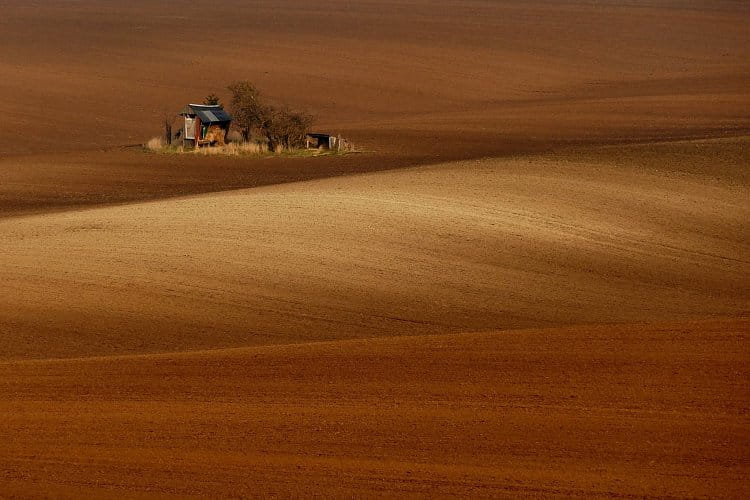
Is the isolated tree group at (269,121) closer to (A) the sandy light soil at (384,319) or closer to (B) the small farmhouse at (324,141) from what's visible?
(B) the small farmhouse at (324,141)

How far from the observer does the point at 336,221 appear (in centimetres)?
1861

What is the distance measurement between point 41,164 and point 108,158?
193 centimetres

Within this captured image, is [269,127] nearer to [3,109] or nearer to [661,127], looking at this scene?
[661,127]

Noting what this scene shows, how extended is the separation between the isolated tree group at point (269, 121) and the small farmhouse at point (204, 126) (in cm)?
52

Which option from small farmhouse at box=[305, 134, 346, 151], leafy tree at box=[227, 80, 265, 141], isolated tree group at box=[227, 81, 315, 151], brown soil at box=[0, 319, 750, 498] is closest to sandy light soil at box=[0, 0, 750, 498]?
brown soil at box=[0, 319, 750, 498]

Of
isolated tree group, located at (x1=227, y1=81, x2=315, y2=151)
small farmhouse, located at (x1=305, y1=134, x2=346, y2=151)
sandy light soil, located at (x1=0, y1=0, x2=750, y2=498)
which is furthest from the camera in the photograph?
isolated tree group, located at (x1=227, y1=81, x2=315, y2=151)

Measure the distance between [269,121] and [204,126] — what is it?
6.28ft

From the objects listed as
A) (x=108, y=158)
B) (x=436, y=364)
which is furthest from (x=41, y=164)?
(x=436, y=364)

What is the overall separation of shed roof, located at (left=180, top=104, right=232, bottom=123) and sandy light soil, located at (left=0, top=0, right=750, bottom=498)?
1954mm

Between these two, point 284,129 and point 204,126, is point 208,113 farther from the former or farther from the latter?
point 284,129

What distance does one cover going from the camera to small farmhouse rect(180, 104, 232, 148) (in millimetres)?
34188

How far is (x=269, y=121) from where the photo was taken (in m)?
34.3

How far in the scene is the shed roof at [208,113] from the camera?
3397 centimetres

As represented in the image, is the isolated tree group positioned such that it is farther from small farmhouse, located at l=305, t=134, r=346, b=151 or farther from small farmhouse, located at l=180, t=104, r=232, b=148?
small farmhouse, located at l=180, t=104, r=232, b=148
